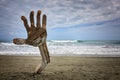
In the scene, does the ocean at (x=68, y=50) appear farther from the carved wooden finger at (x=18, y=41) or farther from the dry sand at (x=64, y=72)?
the carved wooden finger at (x=18, y=41)

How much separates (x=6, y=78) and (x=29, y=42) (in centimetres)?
119

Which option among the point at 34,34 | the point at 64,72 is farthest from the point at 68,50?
the point at 34,34

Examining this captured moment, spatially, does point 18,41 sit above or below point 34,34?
below

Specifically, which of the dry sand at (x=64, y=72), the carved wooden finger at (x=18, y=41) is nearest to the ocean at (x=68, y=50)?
the dry sand at (x=64, y=72)

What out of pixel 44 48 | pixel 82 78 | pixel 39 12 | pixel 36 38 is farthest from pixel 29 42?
pixel 82 78

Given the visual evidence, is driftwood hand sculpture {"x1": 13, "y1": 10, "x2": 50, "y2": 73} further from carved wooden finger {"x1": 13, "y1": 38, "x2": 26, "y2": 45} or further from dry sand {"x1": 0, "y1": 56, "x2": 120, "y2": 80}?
dry sand {"x1": 0, "y1": 56, "x2": 120, "y2": 80}

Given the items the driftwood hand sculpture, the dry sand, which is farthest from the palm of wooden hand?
the dry sand

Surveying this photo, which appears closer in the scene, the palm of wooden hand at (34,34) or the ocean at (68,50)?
the palm of wooden hand at (34,34)

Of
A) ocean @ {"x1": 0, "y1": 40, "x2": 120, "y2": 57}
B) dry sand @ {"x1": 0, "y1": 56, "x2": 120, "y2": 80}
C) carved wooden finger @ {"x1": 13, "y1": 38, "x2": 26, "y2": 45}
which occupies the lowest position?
ocean @ {"x1": 0, "y1": 40, "x2": 120, "y2": 57}

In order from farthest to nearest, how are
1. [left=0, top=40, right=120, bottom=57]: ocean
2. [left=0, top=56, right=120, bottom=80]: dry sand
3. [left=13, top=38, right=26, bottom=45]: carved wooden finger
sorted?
[left=0, top=40, right=120, bottom=57]: ocean < [left=0, top=56, right=120, bottom=80]: dry sand < [left=13, top=38, right=26, bottom=45]: carved wooden finger

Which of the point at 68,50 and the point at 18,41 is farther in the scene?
the point at 68,50

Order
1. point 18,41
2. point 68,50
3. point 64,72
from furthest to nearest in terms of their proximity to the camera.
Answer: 1. point 68,50
2. point 64,72
3. point 18,41

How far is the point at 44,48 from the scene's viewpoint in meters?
3.98

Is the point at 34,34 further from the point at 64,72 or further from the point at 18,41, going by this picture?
the point at 64,72
